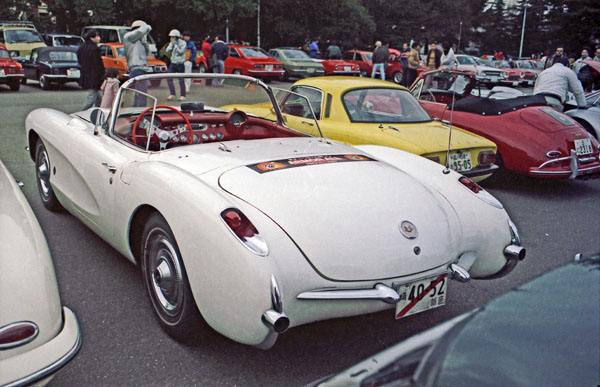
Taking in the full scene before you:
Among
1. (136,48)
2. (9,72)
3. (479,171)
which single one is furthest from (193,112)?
(9,72)

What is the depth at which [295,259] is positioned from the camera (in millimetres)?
2564

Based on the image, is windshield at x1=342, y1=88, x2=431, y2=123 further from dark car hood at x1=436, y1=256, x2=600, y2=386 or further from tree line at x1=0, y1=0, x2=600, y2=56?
tree line at x1=0, y1=0, x2=600, y2=56

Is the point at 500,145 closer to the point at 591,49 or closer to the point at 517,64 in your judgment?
the point at 517,64

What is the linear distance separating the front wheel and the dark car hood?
1644 mm

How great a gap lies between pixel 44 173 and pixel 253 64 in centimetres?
1636

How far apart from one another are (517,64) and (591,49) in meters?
6.22

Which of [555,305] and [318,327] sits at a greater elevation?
[555,305]

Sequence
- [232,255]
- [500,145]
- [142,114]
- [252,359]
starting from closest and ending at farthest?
[232,255] < [252,359] < [142,114] < [500,145]

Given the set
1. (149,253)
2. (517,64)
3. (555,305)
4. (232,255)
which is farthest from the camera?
(517,64)

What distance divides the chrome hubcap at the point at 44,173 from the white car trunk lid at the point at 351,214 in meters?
2.38

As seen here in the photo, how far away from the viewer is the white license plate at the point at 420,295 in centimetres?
269

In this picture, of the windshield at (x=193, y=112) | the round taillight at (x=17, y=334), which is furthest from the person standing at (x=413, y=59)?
the round taillight at (x=17, y=334)

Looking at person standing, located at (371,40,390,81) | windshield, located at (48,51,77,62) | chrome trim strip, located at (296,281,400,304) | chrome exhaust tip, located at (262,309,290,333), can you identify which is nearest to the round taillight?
chrome exhaust tip, located at (262,309,290,333)

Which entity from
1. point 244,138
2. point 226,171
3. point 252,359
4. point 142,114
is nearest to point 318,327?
point 252,359
